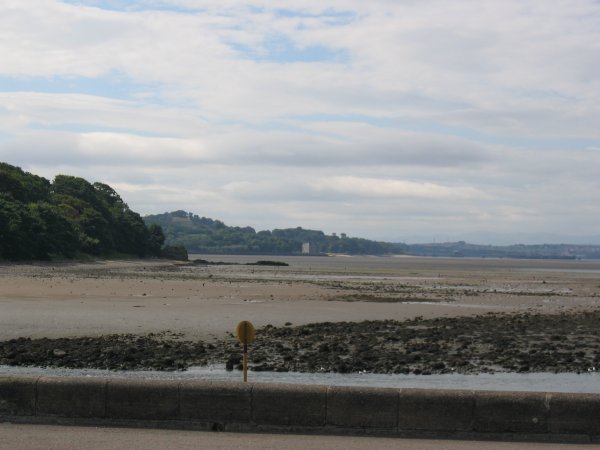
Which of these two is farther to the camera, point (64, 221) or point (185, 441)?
point (64, 221)

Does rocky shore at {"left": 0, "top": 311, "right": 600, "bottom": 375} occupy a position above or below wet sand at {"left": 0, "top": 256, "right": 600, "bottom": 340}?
below

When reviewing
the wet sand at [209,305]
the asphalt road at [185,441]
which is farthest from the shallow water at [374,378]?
the asphalt road at [185,441]

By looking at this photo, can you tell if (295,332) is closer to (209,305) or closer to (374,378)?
(374,378)

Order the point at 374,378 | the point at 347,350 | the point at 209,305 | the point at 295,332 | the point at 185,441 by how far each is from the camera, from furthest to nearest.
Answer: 1. the point at 209,305
2. the point at 295,332
3. the point at 347,350
4. the point at 374,378
5. the point at 185,441

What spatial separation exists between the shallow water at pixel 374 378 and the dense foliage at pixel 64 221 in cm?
7018

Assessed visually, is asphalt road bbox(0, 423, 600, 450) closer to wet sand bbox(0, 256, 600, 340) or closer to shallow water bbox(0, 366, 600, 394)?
shallow water bbox(0, 366, 600, 394)

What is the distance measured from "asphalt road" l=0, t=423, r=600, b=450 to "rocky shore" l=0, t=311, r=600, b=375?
9.86 meters

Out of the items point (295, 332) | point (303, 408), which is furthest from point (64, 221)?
point (303, 408)

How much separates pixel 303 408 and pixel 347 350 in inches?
517

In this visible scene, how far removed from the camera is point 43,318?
101ft

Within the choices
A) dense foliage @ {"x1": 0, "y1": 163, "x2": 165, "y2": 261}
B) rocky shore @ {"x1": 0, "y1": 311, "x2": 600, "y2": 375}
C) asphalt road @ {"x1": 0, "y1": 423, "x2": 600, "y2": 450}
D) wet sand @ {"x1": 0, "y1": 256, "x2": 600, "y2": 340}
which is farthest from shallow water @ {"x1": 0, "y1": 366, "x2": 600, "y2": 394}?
dense foliage @ {"x1": 0, "y1": 163, "x2": 165, "y2": 261}

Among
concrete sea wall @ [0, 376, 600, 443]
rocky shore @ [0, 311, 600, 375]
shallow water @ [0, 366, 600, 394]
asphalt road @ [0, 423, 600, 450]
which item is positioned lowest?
shallow water @ [0, 366, 600, 394]

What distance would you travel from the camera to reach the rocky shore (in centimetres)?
2248

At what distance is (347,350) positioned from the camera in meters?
25.2
